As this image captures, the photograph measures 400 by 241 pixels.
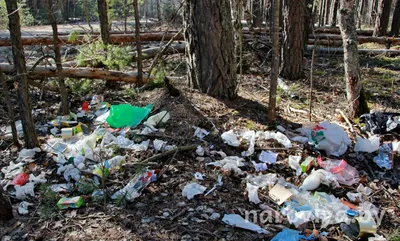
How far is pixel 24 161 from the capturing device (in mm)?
3695

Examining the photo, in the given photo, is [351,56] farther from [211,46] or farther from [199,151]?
[199,151]

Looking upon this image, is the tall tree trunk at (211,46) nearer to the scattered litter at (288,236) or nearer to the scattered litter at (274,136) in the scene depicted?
the scattered litter at (274,136)

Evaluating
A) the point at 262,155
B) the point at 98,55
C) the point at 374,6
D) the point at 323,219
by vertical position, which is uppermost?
the point at 374,6

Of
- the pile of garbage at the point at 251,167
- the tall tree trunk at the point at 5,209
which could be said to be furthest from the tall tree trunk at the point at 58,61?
the tall tree trunk at the point at 5,209

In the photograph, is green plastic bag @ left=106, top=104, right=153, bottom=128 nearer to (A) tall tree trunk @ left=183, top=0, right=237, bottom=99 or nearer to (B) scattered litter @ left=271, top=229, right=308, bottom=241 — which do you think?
(A) tall tree trunk @ left=183, top=0, right=237, bottom=99

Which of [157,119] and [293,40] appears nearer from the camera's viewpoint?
[157,119]

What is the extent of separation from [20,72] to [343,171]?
3.57 m

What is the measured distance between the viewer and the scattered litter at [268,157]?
3.69 m

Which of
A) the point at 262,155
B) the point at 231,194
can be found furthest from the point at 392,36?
the point at 231,194

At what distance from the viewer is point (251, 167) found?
362 centimetres

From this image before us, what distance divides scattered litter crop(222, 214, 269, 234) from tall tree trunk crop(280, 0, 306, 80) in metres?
4.70

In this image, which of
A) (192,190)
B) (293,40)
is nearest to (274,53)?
(192,190)

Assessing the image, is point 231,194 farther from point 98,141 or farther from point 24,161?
point 24,161

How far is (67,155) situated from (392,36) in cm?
1142
